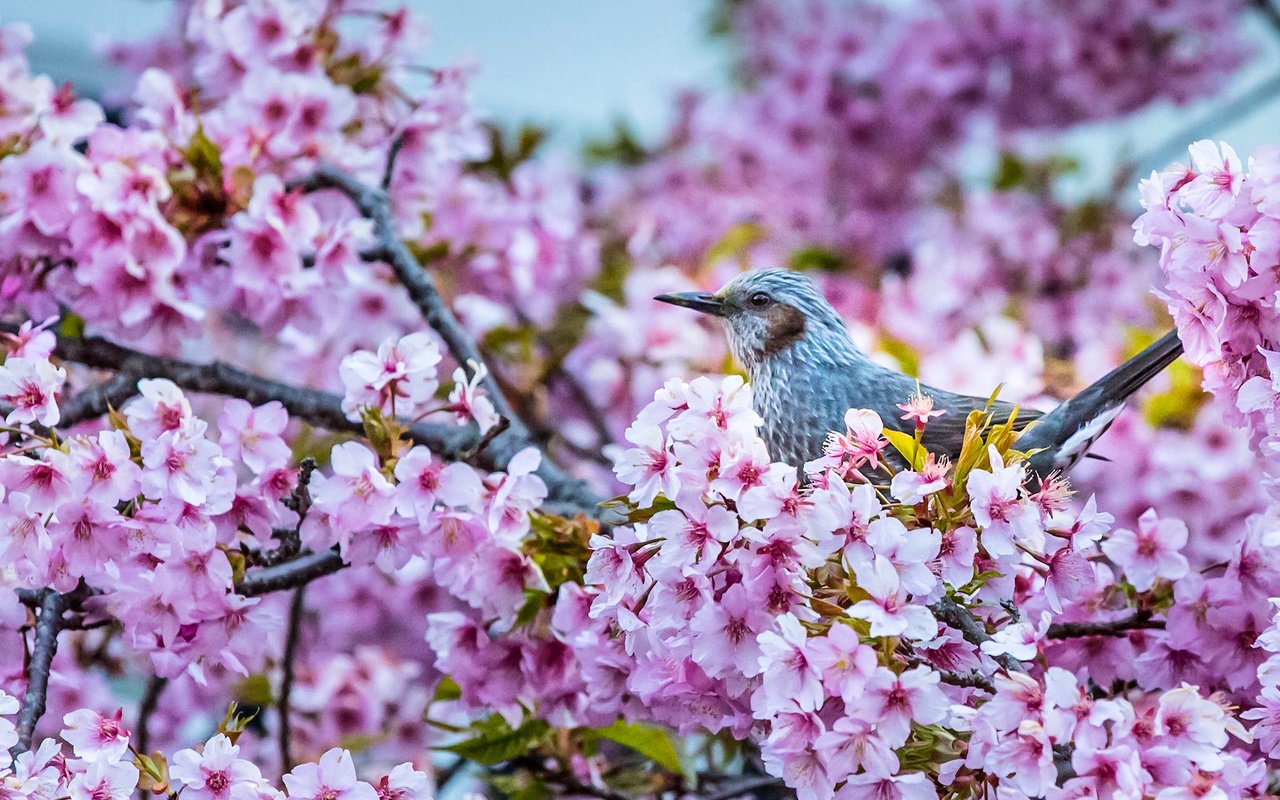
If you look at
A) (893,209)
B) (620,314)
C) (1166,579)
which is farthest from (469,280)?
(893,209)

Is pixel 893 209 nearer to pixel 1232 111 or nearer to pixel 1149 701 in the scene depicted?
pixel 1232 111

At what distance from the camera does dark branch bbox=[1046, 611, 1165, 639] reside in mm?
1688

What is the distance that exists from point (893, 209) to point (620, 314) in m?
2.32

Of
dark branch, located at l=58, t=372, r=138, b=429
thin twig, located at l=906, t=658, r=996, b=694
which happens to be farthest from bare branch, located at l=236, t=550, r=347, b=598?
thin twig, located at l=906, t=658, r=996, b=694

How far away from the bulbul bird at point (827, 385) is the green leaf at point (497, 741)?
579 mm

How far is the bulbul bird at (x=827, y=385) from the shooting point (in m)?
2.00

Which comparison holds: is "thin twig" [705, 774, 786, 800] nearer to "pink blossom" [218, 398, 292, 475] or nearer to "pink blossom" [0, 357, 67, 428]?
"pink blossom" [218, 398, 292, 475]

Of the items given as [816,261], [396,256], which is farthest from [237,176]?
[816,261]

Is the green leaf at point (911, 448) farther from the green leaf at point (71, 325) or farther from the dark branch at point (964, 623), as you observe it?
the green leaf at point (71, 325)

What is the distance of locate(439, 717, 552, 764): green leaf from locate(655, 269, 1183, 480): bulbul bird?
0.58 metres

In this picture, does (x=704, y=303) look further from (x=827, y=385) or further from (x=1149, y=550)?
(x=1149, y=550)

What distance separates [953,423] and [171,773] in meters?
1.20

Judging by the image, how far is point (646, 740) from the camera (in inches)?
83.2

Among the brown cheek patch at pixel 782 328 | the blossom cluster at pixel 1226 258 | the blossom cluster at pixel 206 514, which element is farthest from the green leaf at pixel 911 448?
the brown cheek patch at pixel 782 328
